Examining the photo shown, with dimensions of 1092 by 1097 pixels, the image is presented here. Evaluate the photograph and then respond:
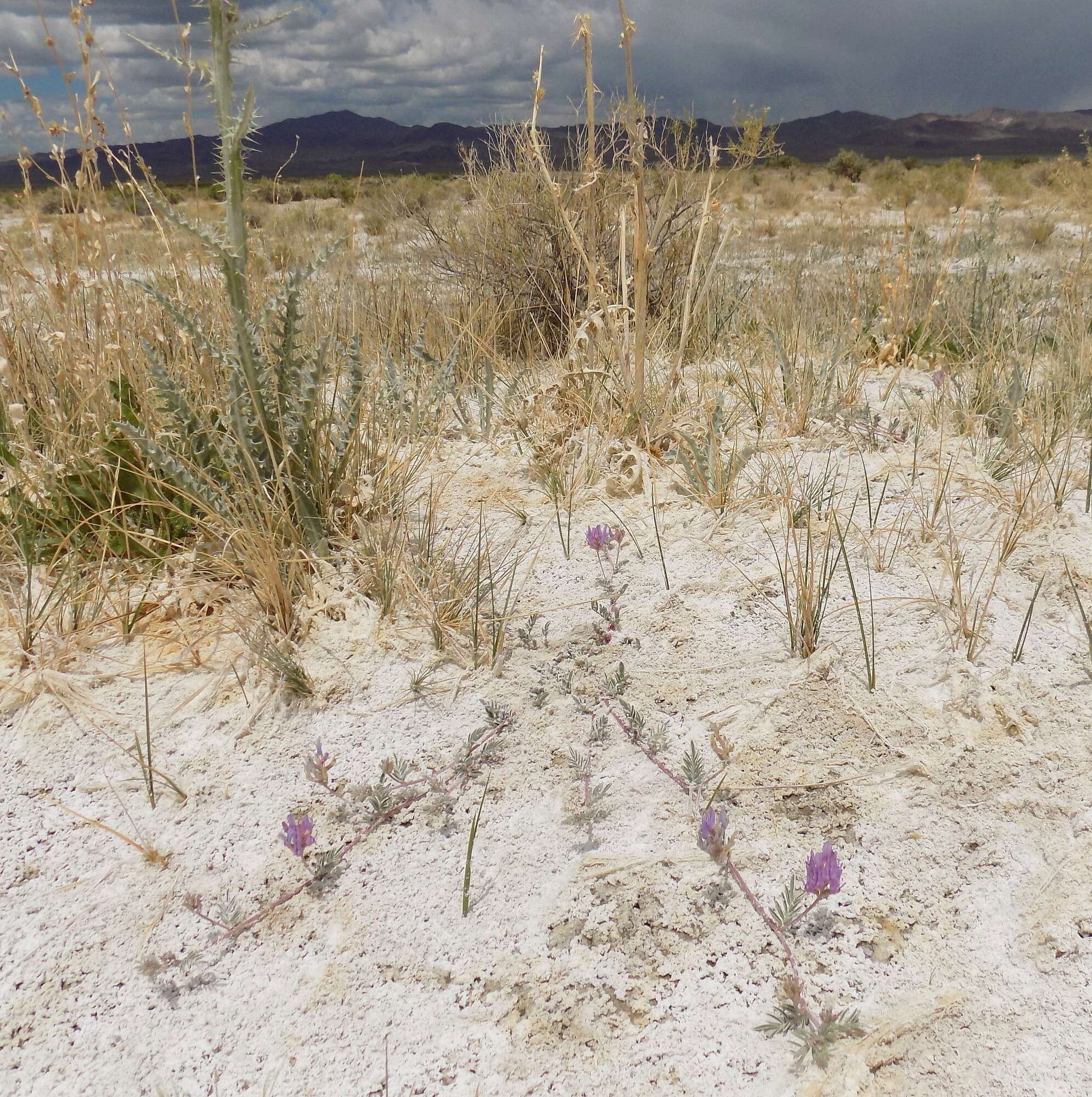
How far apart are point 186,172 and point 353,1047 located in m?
125

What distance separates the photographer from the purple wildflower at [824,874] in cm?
124

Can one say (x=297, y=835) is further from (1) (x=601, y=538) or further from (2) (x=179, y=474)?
(1) (x=601, y=538)

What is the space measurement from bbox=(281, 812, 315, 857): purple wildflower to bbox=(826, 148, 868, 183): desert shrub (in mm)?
24209

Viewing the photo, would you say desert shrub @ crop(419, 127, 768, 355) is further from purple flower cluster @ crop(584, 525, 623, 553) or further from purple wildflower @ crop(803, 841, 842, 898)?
purple wildflower @ crop(803, 841, 842, 898)

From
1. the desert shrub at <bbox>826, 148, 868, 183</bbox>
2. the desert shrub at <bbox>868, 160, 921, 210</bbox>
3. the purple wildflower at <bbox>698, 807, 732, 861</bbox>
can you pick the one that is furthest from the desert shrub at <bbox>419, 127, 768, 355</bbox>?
the desert shrub at <bbox>826, 148, 868, 183</bbox>

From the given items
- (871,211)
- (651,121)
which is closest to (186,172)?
(871,211)

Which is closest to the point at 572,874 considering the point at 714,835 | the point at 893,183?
the point at 714,835

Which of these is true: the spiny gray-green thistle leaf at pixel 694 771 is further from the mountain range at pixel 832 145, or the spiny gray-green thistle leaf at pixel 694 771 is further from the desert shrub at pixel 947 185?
the mountain range at pixel 832 145

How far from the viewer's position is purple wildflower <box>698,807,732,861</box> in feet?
4.45

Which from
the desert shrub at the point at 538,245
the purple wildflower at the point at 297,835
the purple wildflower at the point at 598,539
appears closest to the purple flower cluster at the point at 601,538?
the purple wildflower at the point at 598,539

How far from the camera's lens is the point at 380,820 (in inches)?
58.4

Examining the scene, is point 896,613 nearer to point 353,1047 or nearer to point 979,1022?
point 979,1022

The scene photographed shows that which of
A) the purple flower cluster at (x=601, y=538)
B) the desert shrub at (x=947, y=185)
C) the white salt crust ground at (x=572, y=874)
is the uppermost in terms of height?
the desert shrub at (x=947, y=185)

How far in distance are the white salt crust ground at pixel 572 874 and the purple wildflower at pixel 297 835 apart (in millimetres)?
54
